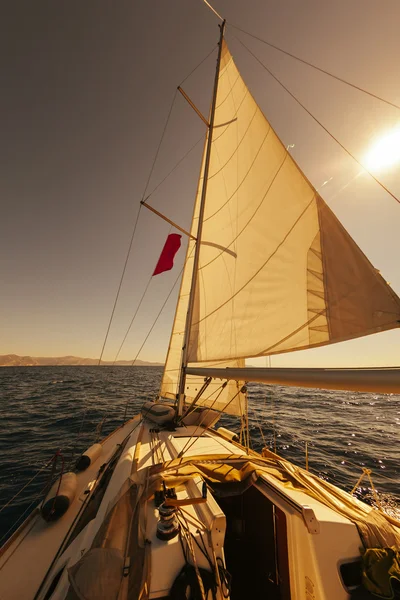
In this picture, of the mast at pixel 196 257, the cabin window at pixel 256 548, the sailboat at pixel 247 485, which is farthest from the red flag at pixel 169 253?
the cabin window at pixel 256 548

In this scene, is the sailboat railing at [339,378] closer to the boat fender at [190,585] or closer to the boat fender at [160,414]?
the boat fender at [190,585]

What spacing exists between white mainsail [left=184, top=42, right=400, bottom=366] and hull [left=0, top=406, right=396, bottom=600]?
77.4 inches

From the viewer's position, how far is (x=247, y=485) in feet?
9.82

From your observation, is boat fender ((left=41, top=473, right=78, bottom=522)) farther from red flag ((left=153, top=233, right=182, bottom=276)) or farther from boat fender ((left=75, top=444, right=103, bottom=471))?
red flag ((left=153, top=233, right=182, bottom=276))

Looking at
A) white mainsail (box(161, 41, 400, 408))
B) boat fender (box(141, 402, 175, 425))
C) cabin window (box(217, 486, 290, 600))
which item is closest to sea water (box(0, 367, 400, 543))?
cabin window (box(217, 486, 290, 600))

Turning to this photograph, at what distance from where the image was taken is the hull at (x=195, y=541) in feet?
6.42

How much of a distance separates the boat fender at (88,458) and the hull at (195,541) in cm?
157

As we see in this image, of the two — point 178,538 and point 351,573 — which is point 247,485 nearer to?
point 178,538

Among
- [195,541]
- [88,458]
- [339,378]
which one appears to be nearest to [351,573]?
[195,541]

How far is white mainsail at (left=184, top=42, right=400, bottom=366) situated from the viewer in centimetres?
299

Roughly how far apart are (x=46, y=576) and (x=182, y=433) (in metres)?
3.02

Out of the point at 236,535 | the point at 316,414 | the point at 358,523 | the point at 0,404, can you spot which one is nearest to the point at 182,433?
the point at 236,535

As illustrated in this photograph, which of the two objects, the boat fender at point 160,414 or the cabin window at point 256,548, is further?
the boat fender at point 160,414

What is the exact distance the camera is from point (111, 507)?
2562 millimetres
